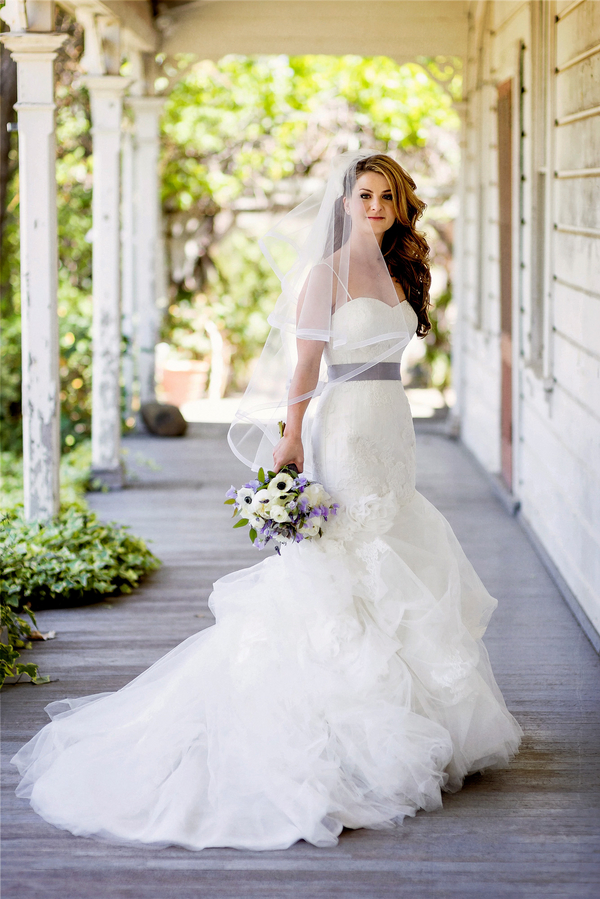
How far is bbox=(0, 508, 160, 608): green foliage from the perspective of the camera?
4328mm

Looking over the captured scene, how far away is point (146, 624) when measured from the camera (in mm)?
4184

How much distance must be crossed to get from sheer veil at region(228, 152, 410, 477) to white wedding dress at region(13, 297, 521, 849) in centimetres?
3

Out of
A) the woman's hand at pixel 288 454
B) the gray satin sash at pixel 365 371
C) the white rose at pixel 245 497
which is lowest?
the white rose at pixel 245 497

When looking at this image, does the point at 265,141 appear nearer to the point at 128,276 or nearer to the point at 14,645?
the point at 128,276

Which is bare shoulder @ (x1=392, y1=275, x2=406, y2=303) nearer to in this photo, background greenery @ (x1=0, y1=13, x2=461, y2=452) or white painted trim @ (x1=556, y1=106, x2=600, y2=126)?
white painted trim @ (x1=556, y1=106, x2=600, y2=126)

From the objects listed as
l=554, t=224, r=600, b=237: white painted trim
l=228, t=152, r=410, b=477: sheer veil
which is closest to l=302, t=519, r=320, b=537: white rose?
l=228, t=152, r=410, b=477: sheer veil

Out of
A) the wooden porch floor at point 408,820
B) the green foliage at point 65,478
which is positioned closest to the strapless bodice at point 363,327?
the wooden porch floor at point 408,820

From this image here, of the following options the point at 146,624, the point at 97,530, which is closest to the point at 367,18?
the point at 97,530

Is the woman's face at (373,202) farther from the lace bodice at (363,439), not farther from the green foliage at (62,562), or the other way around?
the green foliage at (62,562)

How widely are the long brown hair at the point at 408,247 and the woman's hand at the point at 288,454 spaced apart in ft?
1.87

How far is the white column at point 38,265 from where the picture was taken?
4.61m

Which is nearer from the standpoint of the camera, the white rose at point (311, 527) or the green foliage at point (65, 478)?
the white rose at point (311, 527)

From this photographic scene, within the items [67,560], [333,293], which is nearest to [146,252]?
[67,560]

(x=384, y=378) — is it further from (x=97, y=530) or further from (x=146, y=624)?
(x=97, y=530)
